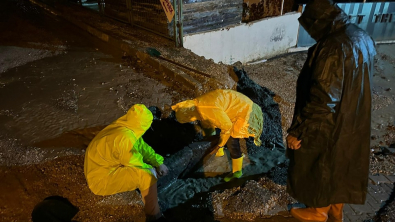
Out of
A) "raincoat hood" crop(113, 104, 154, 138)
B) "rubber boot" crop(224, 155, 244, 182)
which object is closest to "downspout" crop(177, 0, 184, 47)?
"rubber boot" crop(224, 155, 244, 182)

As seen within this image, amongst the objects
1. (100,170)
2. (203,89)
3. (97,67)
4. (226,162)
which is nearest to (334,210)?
(226,162)

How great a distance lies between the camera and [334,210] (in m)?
2.67

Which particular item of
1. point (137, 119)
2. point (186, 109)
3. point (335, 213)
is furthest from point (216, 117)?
point (335, 213)

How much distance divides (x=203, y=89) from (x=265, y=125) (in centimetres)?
127

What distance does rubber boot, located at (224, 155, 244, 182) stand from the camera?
13.1ft

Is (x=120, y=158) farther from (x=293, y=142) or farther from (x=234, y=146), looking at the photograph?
(x=234, y=146)

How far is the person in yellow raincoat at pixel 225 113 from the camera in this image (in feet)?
11.0

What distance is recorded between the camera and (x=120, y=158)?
2.63 meters

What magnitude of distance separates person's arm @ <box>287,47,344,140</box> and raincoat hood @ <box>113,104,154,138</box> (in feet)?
4.67

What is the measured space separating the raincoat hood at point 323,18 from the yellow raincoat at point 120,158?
64.4 inches

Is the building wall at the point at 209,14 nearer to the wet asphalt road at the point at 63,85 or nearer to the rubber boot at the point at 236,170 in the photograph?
the wet asphalt road at the point at 63,85

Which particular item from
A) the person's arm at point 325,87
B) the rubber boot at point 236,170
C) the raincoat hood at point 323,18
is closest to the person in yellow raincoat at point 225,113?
the rubber boot at point 236,170

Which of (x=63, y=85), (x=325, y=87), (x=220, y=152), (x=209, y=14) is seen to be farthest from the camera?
(x=209, y=14)

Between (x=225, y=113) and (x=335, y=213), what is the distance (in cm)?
155
